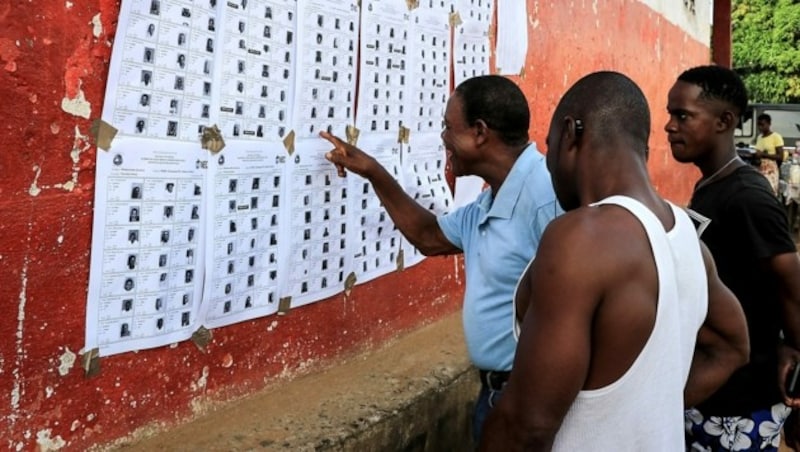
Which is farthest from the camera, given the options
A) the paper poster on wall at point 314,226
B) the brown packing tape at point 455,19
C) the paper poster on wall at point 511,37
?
the paper poster on wall at point 511,37

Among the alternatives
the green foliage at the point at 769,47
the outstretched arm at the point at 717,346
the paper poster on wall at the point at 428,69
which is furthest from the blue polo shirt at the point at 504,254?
the green foliage at the point at 769,47

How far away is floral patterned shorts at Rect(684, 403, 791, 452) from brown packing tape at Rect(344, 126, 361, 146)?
135 centimetres

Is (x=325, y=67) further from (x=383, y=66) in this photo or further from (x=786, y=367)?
(x=786, y=367)

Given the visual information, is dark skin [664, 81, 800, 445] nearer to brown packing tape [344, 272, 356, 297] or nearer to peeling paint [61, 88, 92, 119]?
brown packing tape [344, 272, 356, 297]

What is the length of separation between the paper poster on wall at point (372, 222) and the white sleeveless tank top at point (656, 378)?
135 centimetres

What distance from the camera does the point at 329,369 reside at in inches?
102

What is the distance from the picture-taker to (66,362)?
1.68 m

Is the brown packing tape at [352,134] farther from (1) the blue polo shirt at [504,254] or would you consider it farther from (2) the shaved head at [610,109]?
(2) the shaved head at [610,109]

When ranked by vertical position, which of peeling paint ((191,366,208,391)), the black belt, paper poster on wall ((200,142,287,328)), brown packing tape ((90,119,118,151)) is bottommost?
peeling paint ((191,366,208,391))

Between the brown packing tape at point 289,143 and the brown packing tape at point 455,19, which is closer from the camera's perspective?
the brown packing tape at point 289,143

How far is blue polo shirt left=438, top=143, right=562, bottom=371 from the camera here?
1.94m

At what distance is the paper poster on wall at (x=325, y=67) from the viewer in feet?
7.30

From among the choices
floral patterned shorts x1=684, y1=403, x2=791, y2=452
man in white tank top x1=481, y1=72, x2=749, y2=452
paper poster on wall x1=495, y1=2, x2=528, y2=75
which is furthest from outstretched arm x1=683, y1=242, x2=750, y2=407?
paper poster on wall x1=495, y1=2, x2=528, y2=75

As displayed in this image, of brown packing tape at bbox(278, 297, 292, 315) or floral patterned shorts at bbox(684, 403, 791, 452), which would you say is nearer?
floral patterned shorts at bbox(684, 403, 791, 452)
